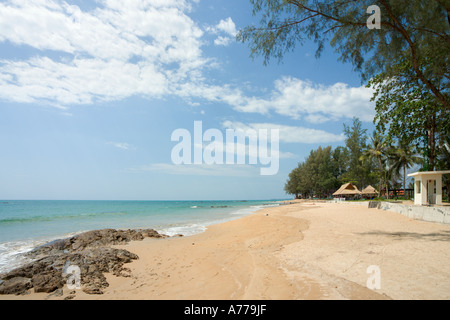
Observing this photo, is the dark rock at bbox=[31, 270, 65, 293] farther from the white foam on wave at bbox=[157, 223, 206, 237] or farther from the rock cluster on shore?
the white foam on wave at bbox=[157, 223, 206, 237]

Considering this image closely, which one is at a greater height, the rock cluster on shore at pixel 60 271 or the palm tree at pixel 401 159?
the palm tree at pixel 401 159

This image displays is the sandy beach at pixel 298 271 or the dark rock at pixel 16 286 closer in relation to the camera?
the sandy beach at pixel 298 271

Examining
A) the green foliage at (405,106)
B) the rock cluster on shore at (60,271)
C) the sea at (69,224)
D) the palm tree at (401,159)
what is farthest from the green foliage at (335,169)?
the rock cluster on shore at (60,271)

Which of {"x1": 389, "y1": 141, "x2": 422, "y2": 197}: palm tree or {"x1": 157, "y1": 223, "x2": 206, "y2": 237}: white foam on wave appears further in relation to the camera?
{"x1": 389, "y1": 141, "x2": 422, "y2": 197}: palm tree

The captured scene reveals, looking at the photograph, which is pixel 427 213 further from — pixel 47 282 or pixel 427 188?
pixel 47 282

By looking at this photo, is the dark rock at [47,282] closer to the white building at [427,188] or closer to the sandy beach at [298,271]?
the sandy beach at [298,271]

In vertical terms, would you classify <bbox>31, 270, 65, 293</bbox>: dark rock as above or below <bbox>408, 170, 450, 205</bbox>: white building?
below

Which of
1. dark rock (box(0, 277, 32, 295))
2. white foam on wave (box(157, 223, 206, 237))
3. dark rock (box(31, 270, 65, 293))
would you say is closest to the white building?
white foam on wave (box(157, 223, 206, 237))

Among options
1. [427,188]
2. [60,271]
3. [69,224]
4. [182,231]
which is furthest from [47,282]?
[427,188]

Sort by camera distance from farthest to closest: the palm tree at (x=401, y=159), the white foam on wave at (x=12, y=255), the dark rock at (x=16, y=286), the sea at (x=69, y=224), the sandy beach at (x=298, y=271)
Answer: the palm tree at (x=401, y=159) < the sea at (x=69, y=224) < the white foam on wave at (x=12, y=255) < the dark rock at (x=16, y=286) < the sandy beach at (x=298, y=271)

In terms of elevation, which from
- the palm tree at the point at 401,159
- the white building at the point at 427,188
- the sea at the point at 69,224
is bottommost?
the sea at the point at 69,224

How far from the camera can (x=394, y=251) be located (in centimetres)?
624

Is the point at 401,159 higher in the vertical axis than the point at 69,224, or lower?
higher

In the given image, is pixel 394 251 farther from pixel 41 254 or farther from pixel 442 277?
pixel 41 254
